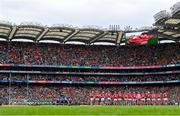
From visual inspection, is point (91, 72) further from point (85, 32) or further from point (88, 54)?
point (85, 32)

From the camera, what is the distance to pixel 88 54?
112 m

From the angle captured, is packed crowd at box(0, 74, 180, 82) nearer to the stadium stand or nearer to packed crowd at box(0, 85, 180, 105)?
the stadium stand

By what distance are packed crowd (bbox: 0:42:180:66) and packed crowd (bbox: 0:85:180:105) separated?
6698mm

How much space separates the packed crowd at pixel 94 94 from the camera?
97188 mm

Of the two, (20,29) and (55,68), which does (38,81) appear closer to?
(55,68)

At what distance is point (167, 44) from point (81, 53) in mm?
22929

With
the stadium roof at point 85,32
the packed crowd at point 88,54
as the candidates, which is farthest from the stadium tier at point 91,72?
the stadium roof at point 85,32

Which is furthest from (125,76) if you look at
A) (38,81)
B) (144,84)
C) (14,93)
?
(14,93)

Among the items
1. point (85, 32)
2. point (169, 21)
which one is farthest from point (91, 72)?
point (169, 21)

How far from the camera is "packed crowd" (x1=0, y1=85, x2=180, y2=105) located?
3826 inches

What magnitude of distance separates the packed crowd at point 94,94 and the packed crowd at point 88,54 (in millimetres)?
6698

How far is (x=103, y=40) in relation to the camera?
10950 cm

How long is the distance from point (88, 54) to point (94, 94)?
42.5 ft

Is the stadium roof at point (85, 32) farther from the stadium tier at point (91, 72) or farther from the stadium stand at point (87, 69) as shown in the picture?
the stadium tier at point (91, 72)
